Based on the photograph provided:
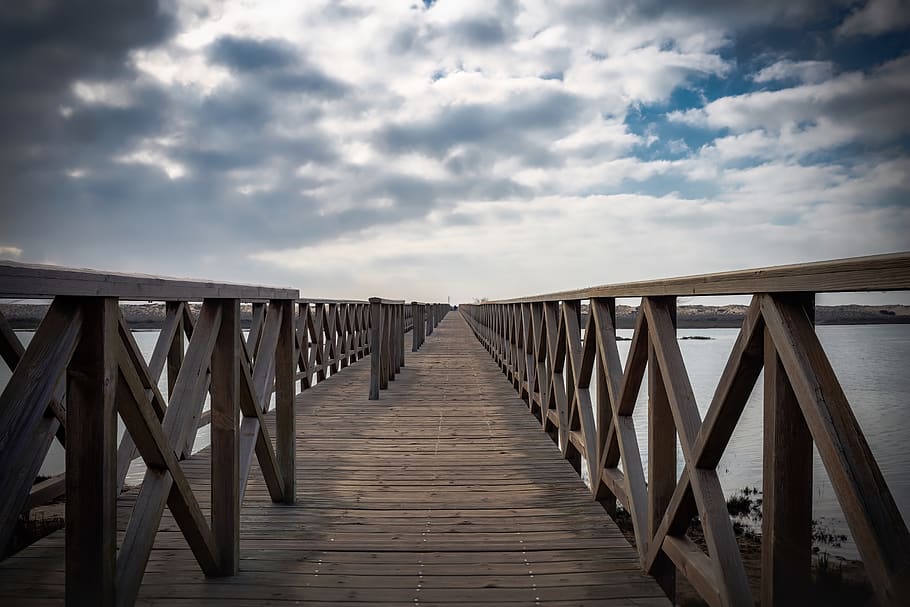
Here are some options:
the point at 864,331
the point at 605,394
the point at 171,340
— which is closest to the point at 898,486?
the point at 605,394

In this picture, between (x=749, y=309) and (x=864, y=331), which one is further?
(x=864, y=331)

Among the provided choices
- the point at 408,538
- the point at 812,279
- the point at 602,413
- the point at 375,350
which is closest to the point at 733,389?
the point at 812,279

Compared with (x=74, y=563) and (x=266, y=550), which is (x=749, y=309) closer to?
(x=74, y=563)

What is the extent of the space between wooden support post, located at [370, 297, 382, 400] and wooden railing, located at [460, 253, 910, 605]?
3863 mm

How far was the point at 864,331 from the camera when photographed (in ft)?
163

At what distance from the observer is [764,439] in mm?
1463

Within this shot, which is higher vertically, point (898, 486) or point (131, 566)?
point (131, 566)

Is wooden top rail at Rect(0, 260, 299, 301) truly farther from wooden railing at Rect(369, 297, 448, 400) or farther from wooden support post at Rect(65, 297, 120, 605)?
wooden railing at Rect(369, 297, 448, 400)

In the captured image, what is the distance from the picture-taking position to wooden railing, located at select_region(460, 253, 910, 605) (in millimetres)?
1072

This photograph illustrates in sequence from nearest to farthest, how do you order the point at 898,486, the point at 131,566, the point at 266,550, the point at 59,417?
the point at 131,566 → the point at 266,550 → the point at 59,417 → the point at 898,486

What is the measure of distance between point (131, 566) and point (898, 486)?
8.81 m

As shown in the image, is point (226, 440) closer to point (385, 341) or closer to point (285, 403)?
point (285, 403)

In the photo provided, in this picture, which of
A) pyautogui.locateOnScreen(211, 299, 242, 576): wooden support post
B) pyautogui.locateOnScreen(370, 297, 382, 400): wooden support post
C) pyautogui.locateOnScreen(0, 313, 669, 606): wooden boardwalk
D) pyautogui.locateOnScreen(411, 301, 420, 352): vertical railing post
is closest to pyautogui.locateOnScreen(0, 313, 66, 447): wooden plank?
pyautogui.locateOnScreen(0, 313, 669, 606): wooden boardwalk

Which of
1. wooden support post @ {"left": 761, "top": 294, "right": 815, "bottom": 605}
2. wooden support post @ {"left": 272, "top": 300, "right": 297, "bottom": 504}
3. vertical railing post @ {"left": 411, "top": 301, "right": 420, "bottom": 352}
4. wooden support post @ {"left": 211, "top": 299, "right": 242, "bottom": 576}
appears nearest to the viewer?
wooden support post @ {"left": 761, "top": 294, "right": 815, "bottom": 605}
